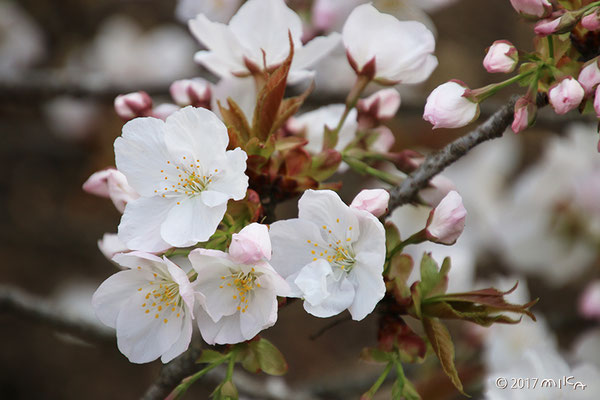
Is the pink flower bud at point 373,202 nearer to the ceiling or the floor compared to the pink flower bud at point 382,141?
nearer to the ceiling

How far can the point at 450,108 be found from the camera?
2.37 feet

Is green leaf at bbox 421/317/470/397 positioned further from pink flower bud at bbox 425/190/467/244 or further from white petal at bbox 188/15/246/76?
white petal at bbox 188/15/246/76

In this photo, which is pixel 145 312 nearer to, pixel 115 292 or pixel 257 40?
pixel 115 292

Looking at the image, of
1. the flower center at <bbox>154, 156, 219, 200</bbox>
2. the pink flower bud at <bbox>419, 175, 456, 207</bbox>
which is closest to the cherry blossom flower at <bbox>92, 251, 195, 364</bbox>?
the flower center at <bbox>154, 156, 219, 200</bbox>

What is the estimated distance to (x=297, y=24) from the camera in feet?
2.90

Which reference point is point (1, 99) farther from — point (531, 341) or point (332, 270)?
point (531, 341)

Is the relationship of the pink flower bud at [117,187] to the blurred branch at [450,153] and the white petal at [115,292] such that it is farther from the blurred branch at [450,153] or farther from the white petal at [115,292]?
the blurred branch at [450,153]

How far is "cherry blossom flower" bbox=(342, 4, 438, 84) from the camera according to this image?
0.84m

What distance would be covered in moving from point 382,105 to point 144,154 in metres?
0.35

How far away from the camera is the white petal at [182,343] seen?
2.33 feet

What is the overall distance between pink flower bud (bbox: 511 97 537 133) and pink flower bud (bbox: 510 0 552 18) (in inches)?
4.0

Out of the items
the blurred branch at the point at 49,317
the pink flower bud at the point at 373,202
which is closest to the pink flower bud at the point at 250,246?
the pink flower bud at the point at 373,202

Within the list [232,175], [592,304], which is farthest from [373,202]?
[592,304]

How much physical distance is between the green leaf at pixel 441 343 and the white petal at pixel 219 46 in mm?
432
